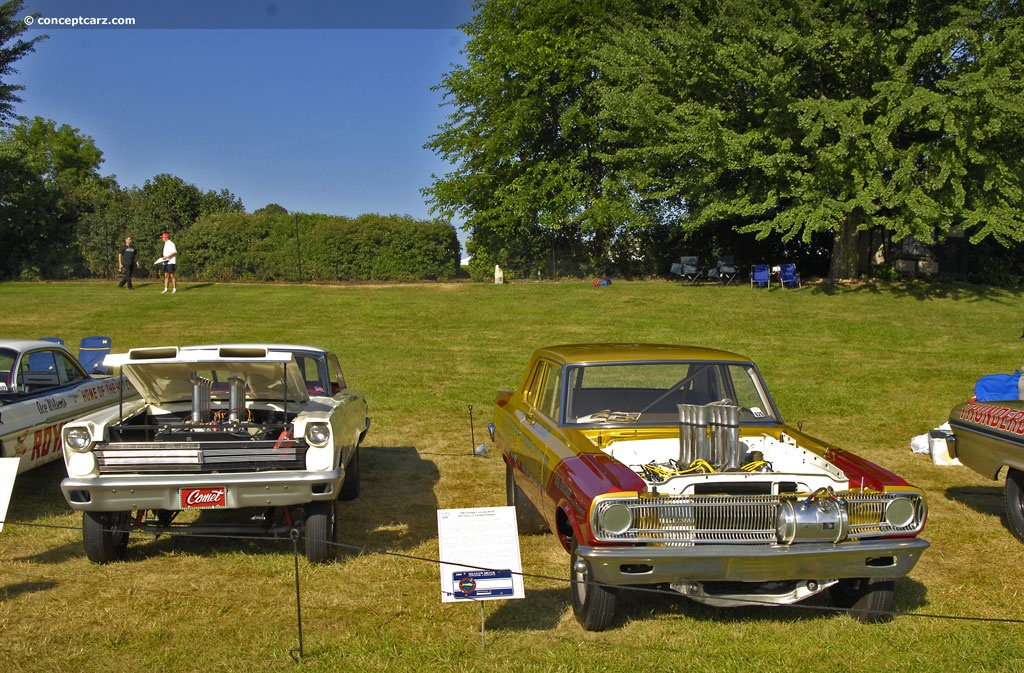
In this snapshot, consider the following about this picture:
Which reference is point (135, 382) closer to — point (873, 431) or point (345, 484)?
point (345, 484)

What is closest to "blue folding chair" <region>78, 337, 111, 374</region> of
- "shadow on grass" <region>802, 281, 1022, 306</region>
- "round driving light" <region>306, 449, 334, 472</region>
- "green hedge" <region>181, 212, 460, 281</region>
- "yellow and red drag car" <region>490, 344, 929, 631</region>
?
"round driving light" <region>306, 449, 334, 472</region>

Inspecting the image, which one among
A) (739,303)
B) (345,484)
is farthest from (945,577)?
(739,303)

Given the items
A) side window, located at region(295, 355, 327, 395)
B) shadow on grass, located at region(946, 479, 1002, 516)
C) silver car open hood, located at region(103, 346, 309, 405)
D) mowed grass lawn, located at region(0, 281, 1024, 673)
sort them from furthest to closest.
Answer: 1. side window, located at region(295, 355, 327, 395)
2. shadow on grass, located at region(946, 479, 1002, 516)
3. silver car open hood, located at region(103, 346, 309, 405)
4. mowed grass lawn, located at region(0, 281, 1024, 673)

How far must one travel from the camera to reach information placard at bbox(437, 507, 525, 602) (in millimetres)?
4551

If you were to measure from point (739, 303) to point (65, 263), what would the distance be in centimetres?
2436

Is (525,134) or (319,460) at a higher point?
(525,134)

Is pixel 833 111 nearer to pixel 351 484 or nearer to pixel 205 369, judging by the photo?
pixel 351 484

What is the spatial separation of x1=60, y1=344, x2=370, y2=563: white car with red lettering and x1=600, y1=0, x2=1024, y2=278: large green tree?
717 inches

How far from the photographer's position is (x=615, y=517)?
4.55m

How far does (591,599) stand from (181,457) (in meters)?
2.89

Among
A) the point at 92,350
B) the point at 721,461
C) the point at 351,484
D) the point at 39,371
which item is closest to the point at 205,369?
the point at 351,484

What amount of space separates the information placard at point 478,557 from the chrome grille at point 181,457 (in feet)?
5.50

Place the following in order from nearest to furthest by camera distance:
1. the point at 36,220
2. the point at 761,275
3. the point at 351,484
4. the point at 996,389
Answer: the point at 351,484 < the point at 996,389 < the point at 761,275 < the point at 36,220

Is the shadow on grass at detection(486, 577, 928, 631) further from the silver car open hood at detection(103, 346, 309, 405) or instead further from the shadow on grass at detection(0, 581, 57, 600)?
the shadow on grass at detection(0, 581, 57, 600)
